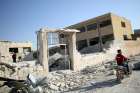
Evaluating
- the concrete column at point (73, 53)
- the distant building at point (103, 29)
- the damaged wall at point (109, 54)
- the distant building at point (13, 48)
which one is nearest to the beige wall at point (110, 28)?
the distant building at point (103, 29)

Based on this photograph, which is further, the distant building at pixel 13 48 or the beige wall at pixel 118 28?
the distant building at pixel 13 48

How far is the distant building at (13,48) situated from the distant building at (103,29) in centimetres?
1101

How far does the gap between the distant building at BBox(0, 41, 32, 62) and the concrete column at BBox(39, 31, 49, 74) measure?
16.7 metres

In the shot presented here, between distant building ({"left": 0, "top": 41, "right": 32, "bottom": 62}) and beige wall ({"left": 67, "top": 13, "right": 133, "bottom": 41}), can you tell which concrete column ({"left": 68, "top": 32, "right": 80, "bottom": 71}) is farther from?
distant building ({"left": 0, "top": 41, "right": 32, "bottom": 62})

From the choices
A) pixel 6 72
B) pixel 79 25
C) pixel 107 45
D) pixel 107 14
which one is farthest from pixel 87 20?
pixel 6 72

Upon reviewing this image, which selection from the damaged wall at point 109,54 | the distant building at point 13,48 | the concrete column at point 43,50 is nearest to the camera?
the concrete column at point 43,50

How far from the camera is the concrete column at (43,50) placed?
13.1 metres

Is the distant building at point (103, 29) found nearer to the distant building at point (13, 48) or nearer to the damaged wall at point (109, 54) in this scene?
the damaged wall at point (109, 54)

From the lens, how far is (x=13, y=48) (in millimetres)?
35219

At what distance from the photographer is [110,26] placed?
90.1ft

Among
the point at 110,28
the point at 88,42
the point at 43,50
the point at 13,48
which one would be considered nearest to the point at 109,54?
the point at 110,28

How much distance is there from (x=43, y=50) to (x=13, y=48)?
23.9m

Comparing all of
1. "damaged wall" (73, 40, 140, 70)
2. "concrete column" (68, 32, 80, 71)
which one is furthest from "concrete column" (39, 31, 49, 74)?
"damaged wall" (73, 40, 140, 70)

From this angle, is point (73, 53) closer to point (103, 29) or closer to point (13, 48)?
point (103, 29)
